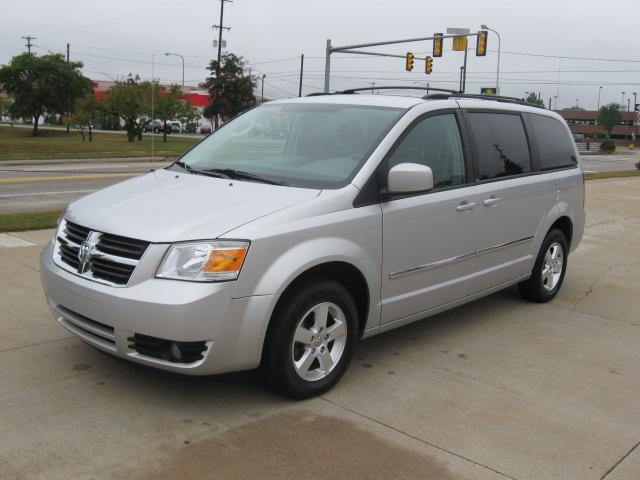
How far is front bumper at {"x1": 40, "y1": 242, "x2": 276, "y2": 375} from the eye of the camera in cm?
344

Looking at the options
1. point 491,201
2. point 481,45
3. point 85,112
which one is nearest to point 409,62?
point 481,45

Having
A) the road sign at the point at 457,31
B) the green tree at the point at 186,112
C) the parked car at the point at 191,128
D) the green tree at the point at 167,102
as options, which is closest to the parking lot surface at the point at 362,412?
the road sign at the point at 457,31

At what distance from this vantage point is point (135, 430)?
3.52 m

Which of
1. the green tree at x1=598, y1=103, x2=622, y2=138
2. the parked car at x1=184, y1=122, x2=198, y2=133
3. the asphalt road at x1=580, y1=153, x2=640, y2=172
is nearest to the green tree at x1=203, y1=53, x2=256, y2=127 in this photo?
the asphalt road at x1=580, y1=153, x2=640, y2=172

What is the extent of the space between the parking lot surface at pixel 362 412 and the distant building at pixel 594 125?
412 ft

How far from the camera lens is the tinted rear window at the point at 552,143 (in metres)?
6.09

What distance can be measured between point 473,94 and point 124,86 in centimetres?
4464

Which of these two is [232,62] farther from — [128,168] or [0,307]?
[0,307]

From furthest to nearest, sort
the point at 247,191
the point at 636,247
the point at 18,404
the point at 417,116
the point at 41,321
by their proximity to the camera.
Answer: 1. the point at 636,247
2. the point at 41,321
3. the point at 417,116
4. the point at 247,191
5. the point at 18,404

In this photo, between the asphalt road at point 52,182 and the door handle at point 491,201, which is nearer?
the door handle at point 491,201

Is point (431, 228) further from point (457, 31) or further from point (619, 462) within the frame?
point (457, 31)

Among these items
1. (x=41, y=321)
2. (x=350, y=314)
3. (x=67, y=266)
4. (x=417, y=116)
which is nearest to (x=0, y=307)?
(x=41, y=321)

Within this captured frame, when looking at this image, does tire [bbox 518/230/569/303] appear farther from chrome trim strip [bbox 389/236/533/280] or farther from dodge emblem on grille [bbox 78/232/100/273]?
dodge emblem on grille [bbox 78/232/100/273]

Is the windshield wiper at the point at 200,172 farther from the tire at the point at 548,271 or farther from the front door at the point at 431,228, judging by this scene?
the tire at the point at 548,271
